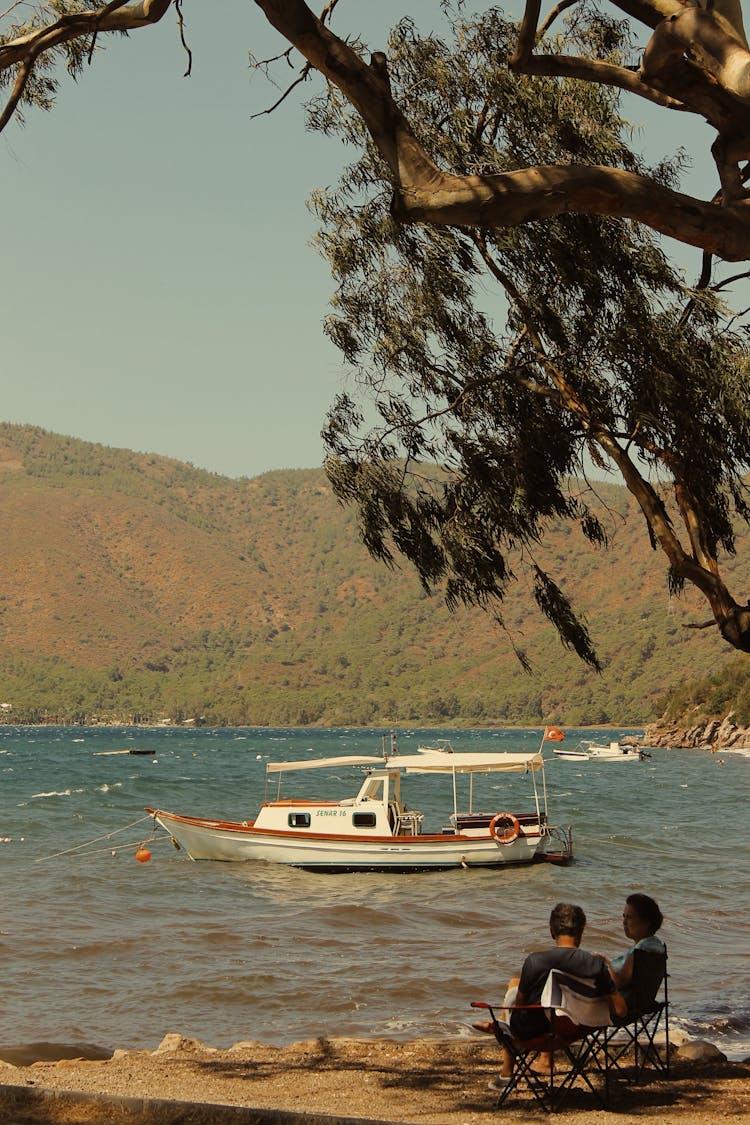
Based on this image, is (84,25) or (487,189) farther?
(84,25)

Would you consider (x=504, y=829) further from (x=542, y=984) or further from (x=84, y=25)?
(x=84, y=25)

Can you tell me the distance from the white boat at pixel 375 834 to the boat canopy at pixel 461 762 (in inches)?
0.8

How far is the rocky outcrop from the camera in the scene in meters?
87.9

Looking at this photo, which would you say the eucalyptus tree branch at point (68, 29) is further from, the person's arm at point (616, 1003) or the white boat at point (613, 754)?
the white boat at point (613, 754)

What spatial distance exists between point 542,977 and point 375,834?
17.8 m

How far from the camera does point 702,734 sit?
316 feet

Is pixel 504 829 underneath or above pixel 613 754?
above

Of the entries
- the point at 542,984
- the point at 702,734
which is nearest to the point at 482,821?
the point at 542,984

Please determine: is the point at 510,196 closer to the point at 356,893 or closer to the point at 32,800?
the point at 356,893

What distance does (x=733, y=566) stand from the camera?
12569 centimetres

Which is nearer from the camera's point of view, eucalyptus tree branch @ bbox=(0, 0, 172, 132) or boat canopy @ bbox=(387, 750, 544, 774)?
eucalyptus tree branch @ bbox=(0, 0, 172, 132)

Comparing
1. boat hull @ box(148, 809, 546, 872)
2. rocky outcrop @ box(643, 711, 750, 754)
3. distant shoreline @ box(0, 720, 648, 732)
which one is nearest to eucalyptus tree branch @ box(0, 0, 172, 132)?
boat hull @ box(148, 809, 546, 872)

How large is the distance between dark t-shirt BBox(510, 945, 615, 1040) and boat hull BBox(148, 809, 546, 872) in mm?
17287

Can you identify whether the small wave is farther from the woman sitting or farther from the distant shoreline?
the distant shoreline
